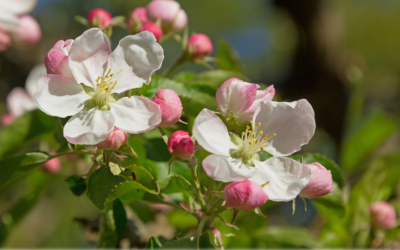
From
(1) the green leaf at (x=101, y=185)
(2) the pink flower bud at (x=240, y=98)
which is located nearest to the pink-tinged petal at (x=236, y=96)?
(2) the pink flower bud at (x=240, y=98)

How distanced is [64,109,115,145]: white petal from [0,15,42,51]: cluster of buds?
641 mm

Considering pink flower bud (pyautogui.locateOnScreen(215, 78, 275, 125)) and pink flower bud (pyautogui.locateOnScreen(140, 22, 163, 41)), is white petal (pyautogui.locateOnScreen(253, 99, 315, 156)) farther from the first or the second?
pink flower bud (pyautogui.locateOnScreen(140, 22, 163, 41))

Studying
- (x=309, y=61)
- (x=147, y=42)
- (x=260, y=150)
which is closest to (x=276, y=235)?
(x=260, y=150)

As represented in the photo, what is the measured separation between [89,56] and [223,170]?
1.08ft

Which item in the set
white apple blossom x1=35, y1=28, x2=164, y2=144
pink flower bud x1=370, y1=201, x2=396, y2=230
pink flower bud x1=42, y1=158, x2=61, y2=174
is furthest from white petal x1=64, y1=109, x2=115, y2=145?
pink flower bud x1=370, y1=201, x2=396, y2=230

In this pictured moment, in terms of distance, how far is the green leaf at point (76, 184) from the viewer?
0.73 m

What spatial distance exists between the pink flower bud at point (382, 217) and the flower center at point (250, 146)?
0.57 meters

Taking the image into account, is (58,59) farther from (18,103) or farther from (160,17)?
(18,103)

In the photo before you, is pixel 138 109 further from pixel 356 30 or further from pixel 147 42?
pixel 356 30

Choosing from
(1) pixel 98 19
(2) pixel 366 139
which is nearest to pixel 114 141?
(1) pixel 98 19

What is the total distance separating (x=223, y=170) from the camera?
581mm

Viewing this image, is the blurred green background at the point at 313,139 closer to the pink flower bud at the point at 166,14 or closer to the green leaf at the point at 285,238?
the green leaf at the point at 285,238

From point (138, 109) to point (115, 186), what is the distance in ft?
0.47

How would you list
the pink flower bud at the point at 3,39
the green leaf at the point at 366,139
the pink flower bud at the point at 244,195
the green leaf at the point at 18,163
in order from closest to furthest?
the pink flower bud at the point at 244,195 → the green leaf at the point at 18,163 → the pink flower bud at the point at 3,39 → the green leaf at the point at 366,139
